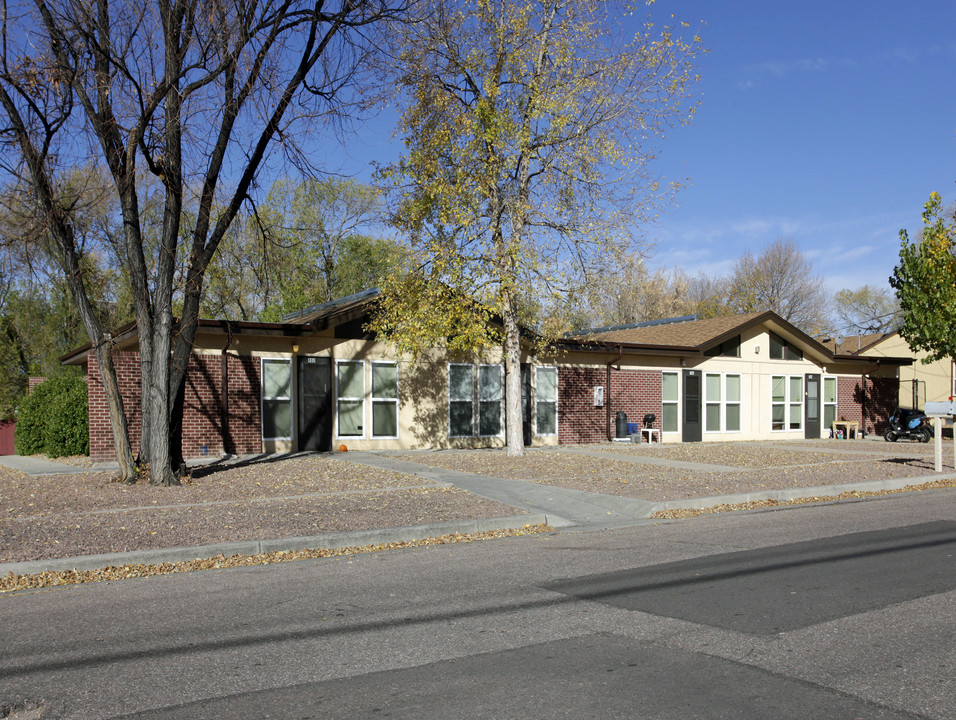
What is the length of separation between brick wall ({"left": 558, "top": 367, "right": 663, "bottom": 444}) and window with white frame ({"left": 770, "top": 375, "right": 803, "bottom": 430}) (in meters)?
5.77

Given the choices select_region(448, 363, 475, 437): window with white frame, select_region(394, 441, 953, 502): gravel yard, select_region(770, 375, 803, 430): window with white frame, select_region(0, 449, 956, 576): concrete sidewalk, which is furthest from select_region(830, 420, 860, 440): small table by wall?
select_region(448, 363, 475, 437): window with white frame

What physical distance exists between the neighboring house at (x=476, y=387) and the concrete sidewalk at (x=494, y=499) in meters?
2.05

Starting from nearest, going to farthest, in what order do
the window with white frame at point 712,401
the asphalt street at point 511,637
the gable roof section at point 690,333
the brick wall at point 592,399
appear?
the asphalt street at point 511,637
the brick wall at point 592,399
the gable roof section at point 690,333
the window with white frame at point 712,401

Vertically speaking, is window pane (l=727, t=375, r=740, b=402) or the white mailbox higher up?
window pane (l=727, t=375, r=740, b=402)

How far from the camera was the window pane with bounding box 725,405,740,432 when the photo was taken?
28.9m

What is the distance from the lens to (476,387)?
23.8m

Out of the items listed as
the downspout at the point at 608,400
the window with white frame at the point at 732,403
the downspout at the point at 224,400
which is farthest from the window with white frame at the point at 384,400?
the window with white frame at the point at 732,403

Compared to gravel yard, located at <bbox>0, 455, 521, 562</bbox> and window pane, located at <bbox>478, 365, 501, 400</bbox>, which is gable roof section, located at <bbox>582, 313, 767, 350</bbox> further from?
gravel yard, located at <bbox>0, 455, 521, 562</bbox>

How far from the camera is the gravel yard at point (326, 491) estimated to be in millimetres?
9734

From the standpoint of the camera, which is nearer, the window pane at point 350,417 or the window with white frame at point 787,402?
the window pane at point 350,417

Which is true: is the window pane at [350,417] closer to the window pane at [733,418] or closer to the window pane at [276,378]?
the window pane at [276,378]

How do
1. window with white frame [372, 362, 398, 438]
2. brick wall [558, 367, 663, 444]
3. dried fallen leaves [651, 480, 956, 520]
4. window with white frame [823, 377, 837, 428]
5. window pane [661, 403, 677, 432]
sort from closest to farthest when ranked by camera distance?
dried fallen leaves [651, 480, 956, 520] → window with white frame [372, 362, 398, 438] → brick wall [558, 367, 663, 444] → window pane [661, 403, 677, 432] → window with white frame [823, 377, 837, 428]

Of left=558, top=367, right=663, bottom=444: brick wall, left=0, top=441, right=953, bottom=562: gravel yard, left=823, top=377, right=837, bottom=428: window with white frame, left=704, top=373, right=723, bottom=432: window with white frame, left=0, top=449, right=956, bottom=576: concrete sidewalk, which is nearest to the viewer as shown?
left=0, top=449, right=956, bottom=576: concrete sidewalk

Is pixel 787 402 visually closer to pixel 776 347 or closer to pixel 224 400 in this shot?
pixel 776 347
